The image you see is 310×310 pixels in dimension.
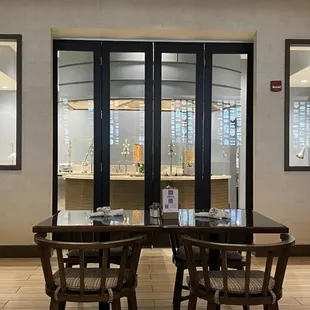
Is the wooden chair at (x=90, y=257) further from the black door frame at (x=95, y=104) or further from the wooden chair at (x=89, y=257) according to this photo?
the black door frame at (x=95, y=104)

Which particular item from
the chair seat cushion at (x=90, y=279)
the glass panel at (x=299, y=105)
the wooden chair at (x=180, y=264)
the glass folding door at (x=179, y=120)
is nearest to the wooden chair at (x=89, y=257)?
the wooden chair at (x=180, y=264)

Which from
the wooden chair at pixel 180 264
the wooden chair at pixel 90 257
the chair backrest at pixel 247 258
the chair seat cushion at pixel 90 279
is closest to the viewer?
the chair backrest at pixel 247 258

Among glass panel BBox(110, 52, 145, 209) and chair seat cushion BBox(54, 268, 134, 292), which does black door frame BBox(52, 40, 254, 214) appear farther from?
chair seat cushion BBox(54, 268, 134, 292)

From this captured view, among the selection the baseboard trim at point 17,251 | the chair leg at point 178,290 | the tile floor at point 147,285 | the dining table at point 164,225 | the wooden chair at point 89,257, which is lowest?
the tile floor at point 147,285

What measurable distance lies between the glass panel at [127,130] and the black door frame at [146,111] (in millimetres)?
53

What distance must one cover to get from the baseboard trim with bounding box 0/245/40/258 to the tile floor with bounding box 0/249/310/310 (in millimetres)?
117

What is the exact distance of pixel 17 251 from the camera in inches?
190

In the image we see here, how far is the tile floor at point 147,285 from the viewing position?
10.8 feet

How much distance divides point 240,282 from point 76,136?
11.2ft

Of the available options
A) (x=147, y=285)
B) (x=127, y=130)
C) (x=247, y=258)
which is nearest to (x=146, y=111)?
(x=127, y=130)

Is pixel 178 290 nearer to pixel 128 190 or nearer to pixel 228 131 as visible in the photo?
pixel 128 190

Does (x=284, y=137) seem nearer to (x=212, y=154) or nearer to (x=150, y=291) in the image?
(x=212, y=154)

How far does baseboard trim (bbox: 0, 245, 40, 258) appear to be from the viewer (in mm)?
4820

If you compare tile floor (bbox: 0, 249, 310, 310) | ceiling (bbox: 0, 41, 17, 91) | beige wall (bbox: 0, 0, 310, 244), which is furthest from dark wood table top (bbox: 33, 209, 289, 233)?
ceiling (bbox: 0, 41, 17, 91)
